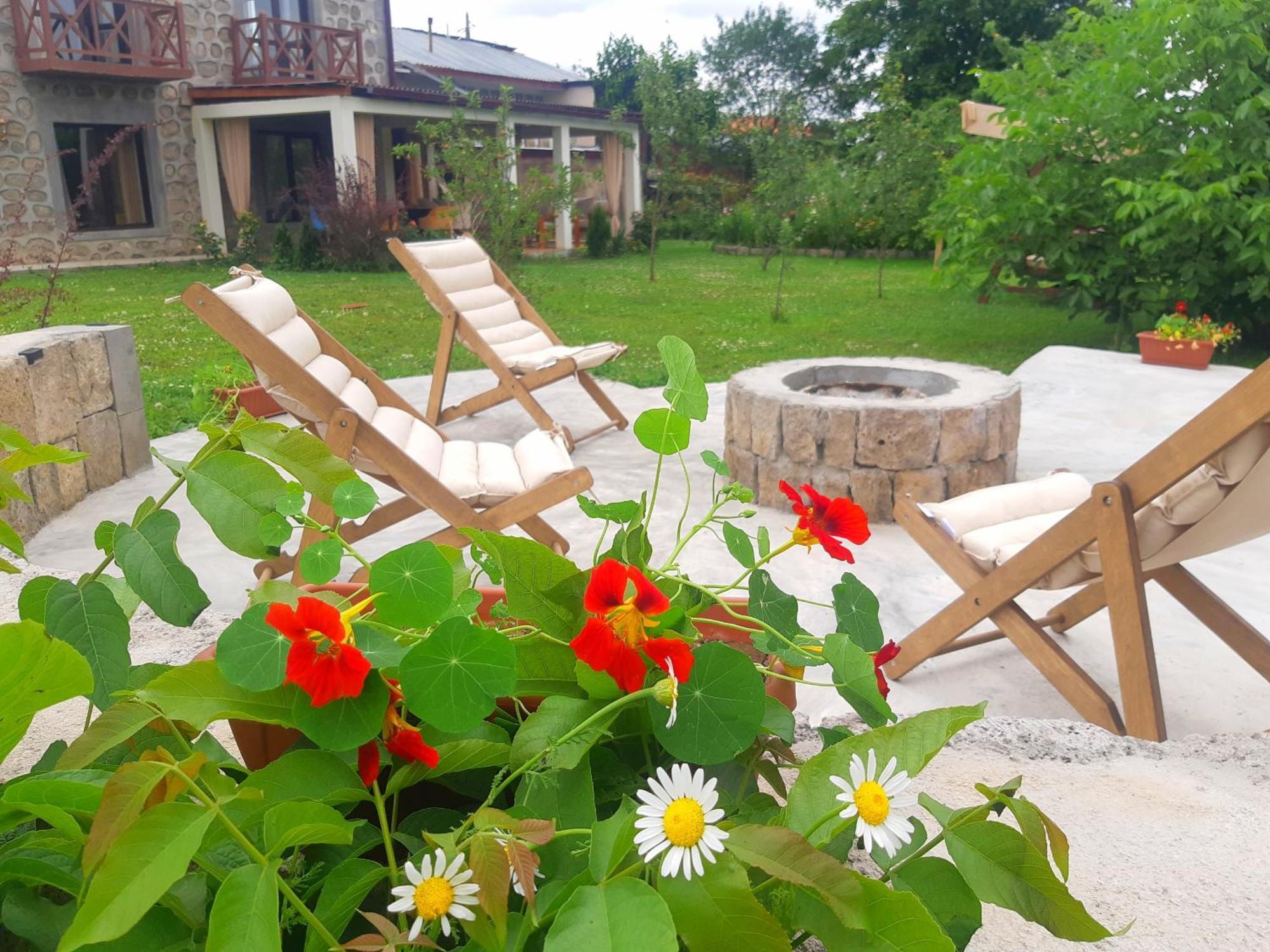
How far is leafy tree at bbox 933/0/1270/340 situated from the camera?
6.48 m

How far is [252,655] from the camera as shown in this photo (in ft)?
1.87

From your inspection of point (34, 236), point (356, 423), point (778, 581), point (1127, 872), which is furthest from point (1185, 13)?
point (34, 236)

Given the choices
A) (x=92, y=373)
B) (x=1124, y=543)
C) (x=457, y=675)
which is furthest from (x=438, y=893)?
(x=92, y=373)

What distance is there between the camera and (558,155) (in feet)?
54.1

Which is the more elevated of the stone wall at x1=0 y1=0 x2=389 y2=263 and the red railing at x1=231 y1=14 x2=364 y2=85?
the red railing at x1=231 y1=14 x2=364 y2=85

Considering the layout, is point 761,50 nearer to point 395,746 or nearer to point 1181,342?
point 1181,342

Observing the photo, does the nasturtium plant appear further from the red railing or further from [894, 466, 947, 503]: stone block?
the red railing

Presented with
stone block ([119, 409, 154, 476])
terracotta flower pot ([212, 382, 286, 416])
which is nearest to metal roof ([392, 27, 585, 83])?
terracotta flower pot ([212, 382, 286, 416])

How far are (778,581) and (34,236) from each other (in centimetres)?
1308

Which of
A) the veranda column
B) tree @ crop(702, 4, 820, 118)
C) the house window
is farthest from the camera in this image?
tree @ crop(702, 4, 820, 118)

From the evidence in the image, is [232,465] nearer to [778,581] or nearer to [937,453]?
[778,581]

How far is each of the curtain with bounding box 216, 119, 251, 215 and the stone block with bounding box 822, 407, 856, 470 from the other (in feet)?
41.8

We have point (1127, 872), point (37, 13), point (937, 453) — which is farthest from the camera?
point (37, 13)

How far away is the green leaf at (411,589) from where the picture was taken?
63cm
